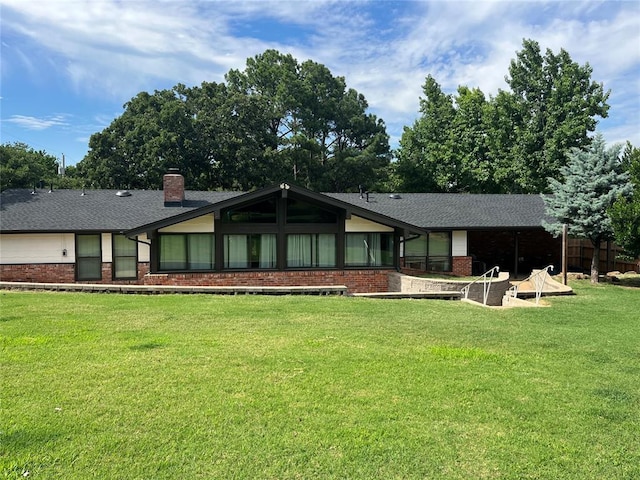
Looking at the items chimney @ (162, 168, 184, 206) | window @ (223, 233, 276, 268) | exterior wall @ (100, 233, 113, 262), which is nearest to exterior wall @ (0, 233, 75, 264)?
exterior wall @ (100, 233, 113, 262)

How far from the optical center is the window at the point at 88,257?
15711 millimetres

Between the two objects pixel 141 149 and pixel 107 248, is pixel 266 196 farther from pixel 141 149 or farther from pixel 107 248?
pixel 141 149

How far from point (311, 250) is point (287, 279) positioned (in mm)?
1304

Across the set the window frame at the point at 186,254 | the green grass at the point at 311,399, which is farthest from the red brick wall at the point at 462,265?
the green grass at the point at 311,399

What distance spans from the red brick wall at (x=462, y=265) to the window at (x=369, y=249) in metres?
3.31

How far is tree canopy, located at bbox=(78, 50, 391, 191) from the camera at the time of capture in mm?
30391

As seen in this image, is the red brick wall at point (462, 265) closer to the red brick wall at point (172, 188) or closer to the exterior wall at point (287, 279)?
the exterior wall at point (287, 279)

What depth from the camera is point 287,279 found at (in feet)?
50.3

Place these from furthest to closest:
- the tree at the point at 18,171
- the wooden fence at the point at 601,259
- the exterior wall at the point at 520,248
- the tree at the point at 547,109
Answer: the tree at the point at 547,109, the tree at the point at 18,171, the exterior wall at the point at 520,248, the wooden fence at the point at 601,259

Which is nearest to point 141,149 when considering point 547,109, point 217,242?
point 217,242

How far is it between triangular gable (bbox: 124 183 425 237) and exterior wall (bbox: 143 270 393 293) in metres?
1.55

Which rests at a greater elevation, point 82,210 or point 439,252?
point 82,210

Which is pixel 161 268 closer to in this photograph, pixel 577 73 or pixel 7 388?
pixel 7 388

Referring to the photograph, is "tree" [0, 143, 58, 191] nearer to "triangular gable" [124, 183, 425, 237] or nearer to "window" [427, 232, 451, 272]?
"triangular gable" [124, 183, 425, 237]
